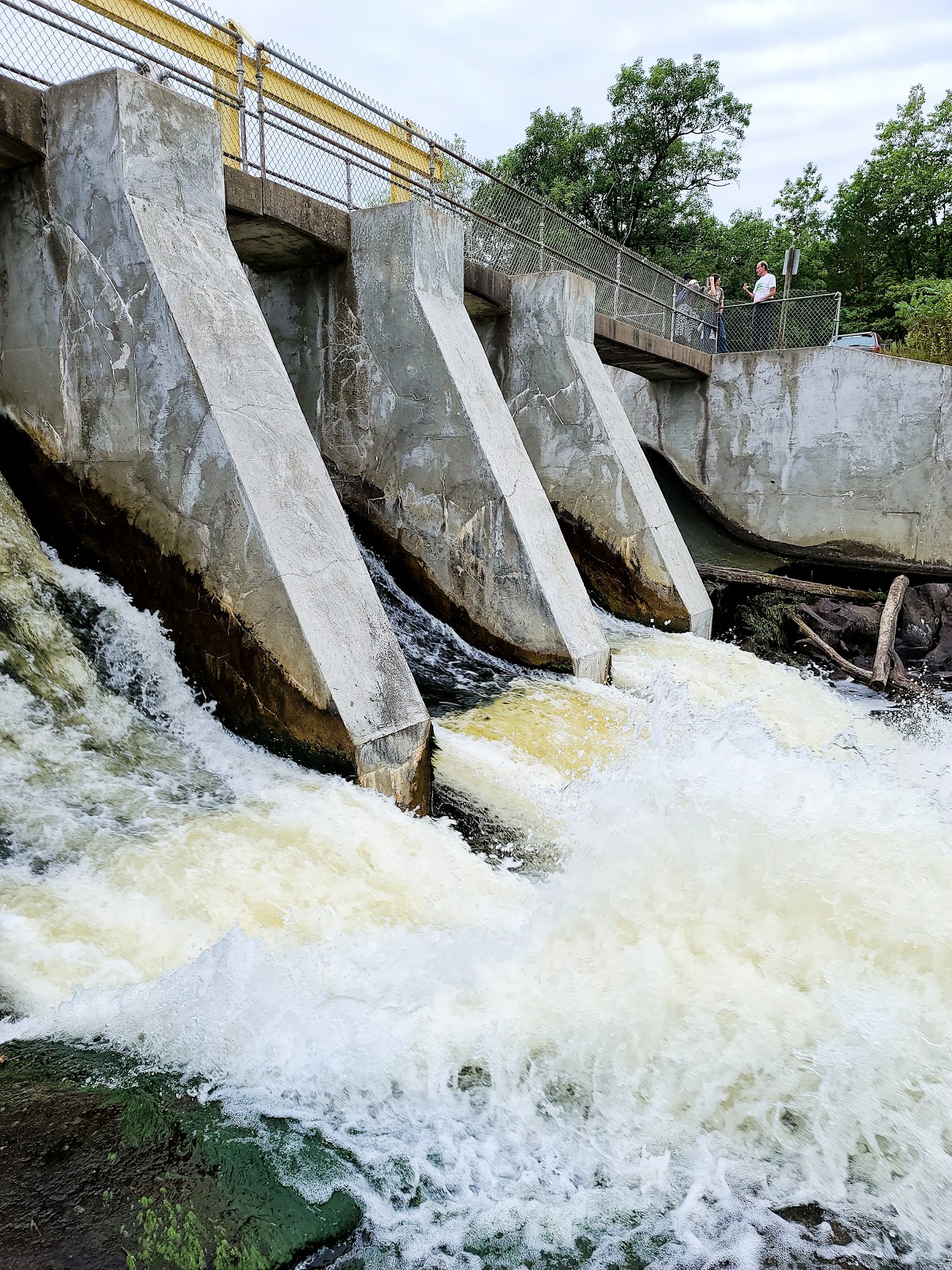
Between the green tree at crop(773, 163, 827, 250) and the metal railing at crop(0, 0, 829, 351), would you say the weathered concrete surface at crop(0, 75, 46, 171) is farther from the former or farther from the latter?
the green tree at crop(773, 163, 827, 250)

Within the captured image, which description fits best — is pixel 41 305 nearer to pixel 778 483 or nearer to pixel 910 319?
pixel 778 483

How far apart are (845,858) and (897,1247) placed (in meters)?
1.48

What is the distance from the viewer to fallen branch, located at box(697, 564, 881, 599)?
10.7 m

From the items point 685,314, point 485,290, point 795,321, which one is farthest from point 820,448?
point 485,290

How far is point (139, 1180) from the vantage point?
2.12m

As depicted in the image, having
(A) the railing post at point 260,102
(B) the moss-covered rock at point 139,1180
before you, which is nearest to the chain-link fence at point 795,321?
(A) the railing post at point 260,102

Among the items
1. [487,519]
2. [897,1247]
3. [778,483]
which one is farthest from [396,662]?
[778,483]

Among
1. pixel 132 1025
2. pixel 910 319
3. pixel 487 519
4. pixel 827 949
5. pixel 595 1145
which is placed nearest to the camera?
pixel 595 1145

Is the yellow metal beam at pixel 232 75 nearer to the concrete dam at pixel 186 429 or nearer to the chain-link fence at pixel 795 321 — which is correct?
the concrete dam at pixel 186 429

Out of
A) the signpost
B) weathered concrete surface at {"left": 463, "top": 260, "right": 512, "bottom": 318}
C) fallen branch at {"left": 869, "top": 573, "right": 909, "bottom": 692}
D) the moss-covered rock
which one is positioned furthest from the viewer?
the signpost

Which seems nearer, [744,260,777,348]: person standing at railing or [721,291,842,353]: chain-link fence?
[721,291,842,353]: chain-link fence

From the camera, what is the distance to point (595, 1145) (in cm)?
245

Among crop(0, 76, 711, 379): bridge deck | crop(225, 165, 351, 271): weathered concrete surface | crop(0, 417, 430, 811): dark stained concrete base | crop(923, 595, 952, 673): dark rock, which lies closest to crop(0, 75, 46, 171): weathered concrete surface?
crop(0, 76, 711, 379): bridge deck

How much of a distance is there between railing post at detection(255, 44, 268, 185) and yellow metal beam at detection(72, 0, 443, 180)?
0.24ft
